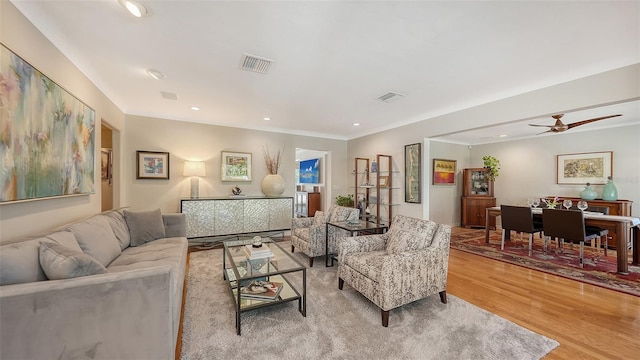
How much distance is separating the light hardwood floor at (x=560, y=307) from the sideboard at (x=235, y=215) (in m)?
3.19

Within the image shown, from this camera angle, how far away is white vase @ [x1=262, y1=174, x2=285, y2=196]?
202 inches

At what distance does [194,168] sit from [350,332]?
387cm

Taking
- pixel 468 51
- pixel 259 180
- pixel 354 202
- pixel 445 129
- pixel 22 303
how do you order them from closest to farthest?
pixel 22 303 < pixel 468 51 < pixel 445 129 < pixel 259 180 < pixel 354 202

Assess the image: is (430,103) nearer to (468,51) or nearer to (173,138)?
(468,51)

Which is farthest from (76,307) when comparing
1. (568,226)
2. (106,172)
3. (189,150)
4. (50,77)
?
(568,226)

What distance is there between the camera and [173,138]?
458cm

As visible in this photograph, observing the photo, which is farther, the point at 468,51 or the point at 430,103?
the point at 430,103

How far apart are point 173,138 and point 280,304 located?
Result: 3.79m

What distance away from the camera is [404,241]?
2.48 metres

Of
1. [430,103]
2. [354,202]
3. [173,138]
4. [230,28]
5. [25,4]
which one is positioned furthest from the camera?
[354,202]

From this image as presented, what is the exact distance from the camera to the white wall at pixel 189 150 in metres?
4.29

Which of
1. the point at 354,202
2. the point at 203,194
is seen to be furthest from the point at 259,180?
the point at 354,202

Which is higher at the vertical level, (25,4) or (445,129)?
(25,4)

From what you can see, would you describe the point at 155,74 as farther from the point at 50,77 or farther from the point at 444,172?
the point at 444,172
